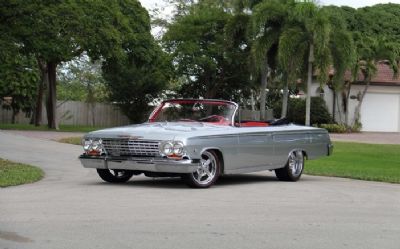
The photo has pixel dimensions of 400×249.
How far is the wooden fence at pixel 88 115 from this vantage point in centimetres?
5109

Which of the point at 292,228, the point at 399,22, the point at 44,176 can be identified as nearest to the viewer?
the point at 292,228

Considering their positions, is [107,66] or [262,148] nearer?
[262,148]

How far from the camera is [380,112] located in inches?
1735

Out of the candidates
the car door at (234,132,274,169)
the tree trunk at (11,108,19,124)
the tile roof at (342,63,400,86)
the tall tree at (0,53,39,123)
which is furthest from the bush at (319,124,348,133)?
the car door at (234,132,274,169)

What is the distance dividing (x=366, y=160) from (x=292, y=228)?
43.7 feet

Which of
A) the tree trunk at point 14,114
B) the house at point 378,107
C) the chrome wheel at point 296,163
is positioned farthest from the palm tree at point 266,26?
the chrome wheel at point 296,163

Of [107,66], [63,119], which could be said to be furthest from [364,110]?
[63,119]

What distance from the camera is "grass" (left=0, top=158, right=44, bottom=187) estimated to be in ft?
39.1

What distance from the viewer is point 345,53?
3412 centimetres

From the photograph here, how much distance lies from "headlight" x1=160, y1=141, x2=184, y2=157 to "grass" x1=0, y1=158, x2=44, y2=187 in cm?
277

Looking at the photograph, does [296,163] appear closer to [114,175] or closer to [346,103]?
[114,175]

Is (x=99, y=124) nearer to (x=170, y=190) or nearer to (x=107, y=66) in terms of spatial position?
(x=107, y=66)

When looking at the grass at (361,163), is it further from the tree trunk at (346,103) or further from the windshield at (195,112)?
the tree trunk at (346,103)

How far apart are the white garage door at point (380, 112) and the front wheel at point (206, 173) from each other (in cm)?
3383
